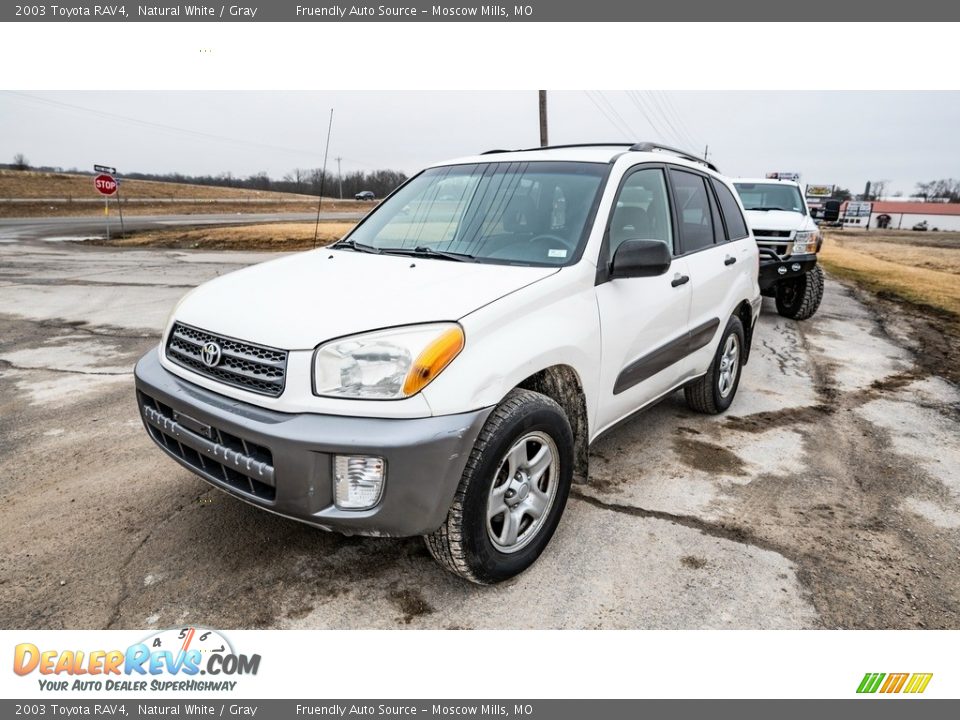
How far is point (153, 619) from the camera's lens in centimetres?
236

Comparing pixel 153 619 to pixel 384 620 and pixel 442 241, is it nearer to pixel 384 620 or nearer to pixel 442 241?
pixel 384 620

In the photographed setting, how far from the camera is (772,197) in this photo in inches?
380

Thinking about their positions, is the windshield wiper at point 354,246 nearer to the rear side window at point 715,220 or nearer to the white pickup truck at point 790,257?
the rear side window at point 715,220

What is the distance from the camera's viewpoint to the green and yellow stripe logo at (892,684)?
2.19m

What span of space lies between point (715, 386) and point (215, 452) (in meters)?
3.48

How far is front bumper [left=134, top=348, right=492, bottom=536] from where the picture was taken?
2.08 meters

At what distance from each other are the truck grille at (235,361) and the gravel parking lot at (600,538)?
871 mm

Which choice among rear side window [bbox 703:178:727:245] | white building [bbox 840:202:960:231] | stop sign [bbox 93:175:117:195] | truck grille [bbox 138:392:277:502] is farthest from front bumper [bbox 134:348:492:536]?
white building [bbox 840:202:960:231]

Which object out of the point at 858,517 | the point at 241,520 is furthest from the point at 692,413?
the point at 241,520

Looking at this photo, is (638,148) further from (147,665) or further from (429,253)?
(147,665)

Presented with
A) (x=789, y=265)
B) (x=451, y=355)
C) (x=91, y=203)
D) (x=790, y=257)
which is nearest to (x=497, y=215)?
(x=451, y=355)

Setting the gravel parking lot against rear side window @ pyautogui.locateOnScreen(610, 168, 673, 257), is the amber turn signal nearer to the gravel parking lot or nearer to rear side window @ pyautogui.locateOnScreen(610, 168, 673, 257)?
the gravel parking lot

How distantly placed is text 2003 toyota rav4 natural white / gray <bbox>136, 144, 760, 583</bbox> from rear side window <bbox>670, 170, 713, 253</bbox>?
6 cm

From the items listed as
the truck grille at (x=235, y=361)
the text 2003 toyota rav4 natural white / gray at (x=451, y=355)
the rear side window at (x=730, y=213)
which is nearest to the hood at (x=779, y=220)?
the rear side window at (x=730, y=213)
